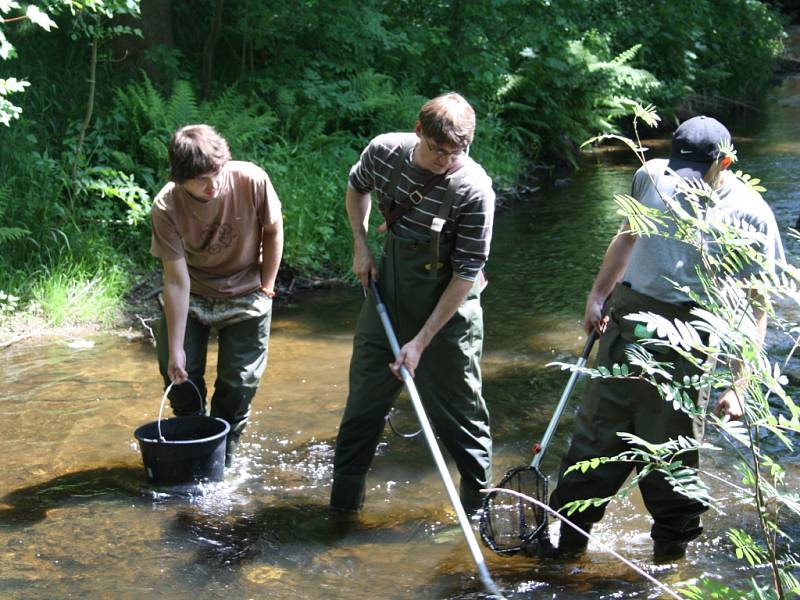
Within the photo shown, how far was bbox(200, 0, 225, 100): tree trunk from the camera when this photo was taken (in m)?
Answer: 10.9

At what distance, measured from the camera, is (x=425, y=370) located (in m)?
4.56

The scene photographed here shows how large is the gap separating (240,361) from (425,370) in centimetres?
107

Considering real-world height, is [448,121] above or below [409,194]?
above

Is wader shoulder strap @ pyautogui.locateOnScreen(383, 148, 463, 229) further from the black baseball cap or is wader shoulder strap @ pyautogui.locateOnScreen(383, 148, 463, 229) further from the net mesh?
the net mesh

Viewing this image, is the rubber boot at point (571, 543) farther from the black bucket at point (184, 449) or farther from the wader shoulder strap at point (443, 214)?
the black bucket at point (184, 449)

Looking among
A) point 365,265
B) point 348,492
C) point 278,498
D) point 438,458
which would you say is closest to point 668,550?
point 438,458

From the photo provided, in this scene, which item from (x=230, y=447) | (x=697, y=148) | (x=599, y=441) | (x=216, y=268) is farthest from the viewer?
(x=230, y=447)

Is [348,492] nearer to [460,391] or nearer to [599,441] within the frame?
[460,391]

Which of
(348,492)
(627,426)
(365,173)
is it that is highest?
(365,173)

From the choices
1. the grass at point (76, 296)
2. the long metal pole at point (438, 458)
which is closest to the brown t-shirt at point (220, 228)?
the long metal pole at point (438, 458)

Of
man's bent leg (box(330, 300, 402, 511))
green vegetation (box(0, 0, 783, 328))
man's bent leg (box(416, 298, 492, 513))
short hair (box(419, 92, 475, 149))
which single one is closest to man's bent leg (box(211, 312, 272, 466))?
man's bent leg (box(330, 300, 402, 511))

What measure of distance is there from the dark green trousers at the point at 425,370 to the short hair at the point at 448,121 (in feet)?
1.68

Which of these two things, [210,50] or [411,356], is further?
[210,50]

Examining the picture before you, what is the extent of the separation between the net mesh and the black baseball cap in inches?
57.4
